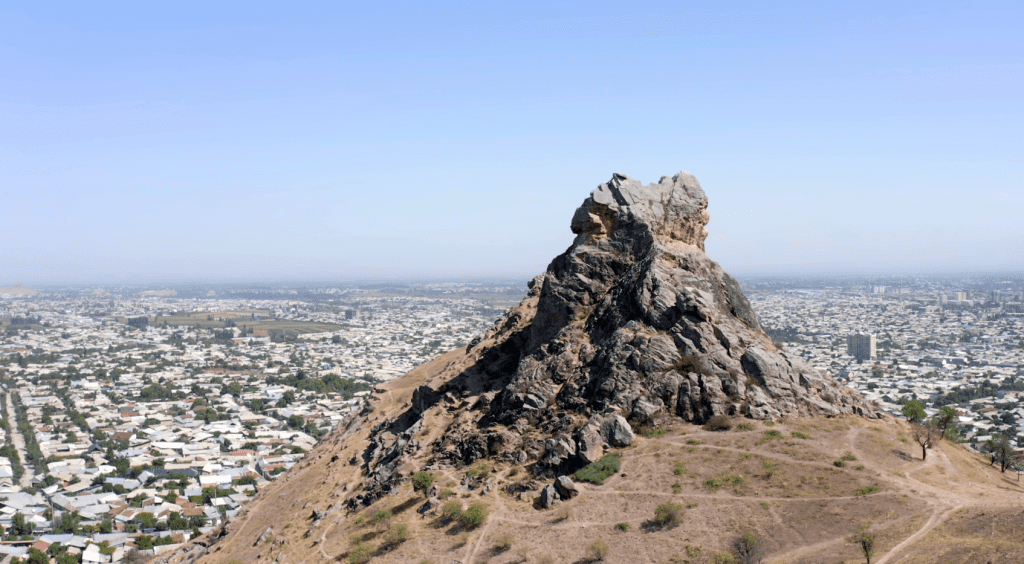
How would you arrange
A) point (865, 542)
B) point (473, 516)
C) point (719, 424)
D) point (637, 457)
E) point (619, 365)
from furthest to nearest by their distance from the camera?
point (619, 365) → point (719, 424) → point (637, 457) → point (473, 516) → point (865, 542)

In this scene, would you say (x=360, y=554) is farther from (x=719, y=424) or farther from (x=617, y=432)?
(x=719, y=424)

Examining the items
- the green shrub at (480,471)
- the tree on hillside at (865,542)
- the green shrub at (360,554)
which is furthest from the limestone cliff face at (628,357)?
the tree on hillside at (865,542)

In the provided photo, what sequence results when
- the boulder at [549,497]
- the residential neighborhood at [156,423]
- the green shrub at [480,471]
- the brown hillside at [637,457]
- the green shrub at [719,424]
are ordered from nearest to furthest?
the brown hillside at [637,457] → the boulder at [549,497] → the green shrub at [719,424] → the green shrub at [480,471] → the residential neighborhood at [156,423]

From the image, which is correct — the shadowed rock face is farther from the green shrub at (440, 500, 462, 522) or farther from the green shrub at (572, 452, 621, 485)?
the green shrub at (440, 500, 462, 522)

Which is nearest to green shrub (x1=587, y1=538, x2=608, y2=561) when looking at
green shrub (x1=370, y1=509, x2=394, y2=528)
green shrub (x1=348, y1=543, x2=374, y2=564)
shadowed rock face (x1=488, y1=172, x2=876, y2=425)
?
shadowed rock face (x1=488, y1=172, x2=876, y2=425)

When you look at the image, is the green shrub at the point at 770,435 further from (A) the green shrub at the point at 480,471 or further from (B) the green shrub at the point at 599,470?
(A) the green shrub at the point at 480,471

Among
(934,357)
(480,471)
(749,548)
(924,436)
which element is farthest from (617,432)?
Result: (934,357)
